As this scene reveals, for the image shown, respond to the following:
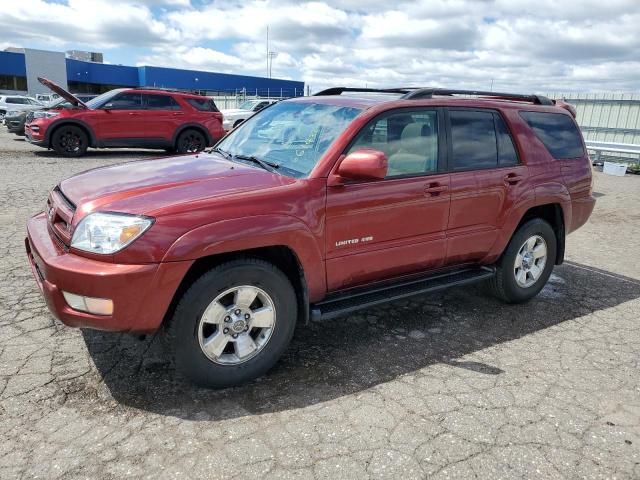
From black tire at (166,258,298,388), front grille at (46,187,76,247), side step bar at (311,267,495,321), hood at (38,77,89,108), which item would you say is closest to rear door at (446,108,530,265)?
side step bar at (311,267,495,321)

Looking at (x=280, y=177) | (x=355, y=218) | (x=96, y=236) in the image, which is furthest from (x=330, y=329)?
(x=96, y=236)

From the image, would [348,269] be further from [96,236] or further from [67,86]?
[67,86]

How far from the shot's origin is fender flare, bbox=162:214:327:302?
8.95 feet

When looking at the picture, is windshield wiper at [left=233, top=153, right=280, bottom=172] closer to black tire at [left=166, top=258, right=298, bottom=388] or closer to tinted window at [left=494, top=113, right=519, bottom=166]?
black tire at [left=166, top=258, right=298, bottom=388]

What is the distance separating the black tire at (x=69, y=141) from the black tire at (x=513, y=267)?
11.6 m

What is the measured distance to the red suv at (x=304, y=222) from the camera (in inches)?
107

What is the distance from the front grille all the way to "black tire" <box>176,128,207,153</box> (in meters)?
11.0

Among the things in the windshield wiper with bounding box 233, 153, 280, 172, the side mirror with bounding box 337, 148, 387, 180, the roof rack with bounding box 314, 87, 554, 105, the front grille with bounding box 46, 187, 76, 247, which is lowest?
the front grille with bounding box 46, 187, 76, 247

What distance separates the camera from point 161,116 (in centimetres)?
1361

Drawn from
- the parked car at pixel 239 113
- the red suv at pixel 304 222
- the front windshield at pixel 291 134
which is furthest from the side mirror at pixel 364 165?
the parked car at pixel 239 113

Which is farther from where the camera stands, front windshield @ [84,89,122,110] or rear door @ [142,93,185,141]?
rear door @ [142,93,185,141]

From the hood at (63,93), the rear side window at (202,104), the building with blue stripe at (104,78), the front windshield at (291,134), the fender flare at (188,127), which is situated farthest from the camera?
the building with blue stripe at (104,78)

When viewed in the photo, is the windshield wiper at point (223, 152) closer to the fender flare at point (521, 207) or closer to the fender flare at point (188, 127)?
the fender flare at point (521, 207)

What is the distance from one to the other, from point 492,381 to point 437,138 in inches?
69.9
